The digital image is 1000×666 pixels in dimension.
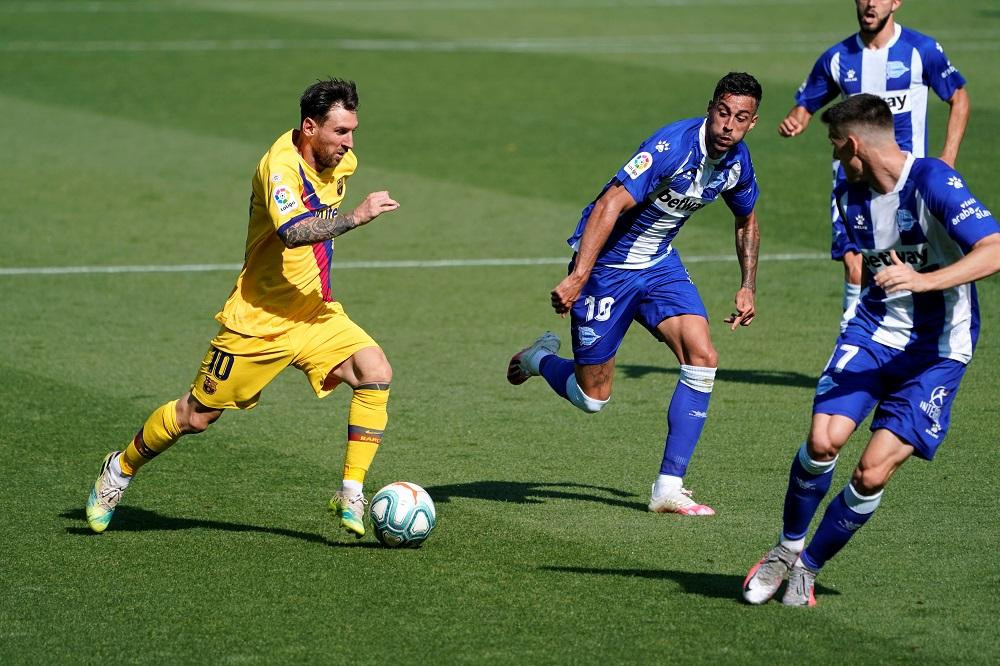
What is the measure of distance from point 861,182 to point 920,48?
14.4ft

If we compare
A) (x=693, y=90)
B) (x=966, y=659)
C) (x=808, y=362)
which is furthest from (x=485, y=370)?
(x=693, y=90)

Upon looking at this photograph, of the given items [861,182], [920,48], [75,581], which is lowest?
[75,581]

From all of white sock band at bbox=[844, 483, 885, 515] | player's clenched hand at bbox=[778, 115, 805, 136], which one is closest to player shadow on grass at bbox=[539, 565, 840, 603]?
white sock band at bbox=[844, 483, 885, 515]

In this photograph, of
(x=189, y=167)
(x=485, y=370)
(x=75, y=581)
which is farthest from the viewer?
(x=189, y=167)

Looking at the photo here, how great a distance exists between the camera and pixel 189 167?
19.1 metres

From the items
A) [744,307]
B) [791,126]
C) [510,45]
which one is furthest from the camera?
[510,45]

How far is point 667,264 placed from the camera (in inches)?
345

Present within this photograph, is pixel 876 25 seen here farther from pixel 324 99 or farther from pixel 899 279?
pixel 899 279

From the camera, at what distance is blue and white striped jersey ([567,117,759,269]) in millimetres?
8297

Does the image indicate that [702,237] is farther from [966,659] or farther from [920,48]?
[966,659]

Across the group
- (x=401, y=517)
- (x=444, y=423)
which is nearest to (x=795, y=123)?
(x=444, y=423)

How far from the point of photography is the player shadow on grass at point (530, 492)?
8.52m

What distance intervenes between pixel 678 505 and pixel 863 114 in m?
Answer: 2.56

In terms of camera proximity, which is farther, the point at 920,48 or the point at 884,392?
the point at 920,48
